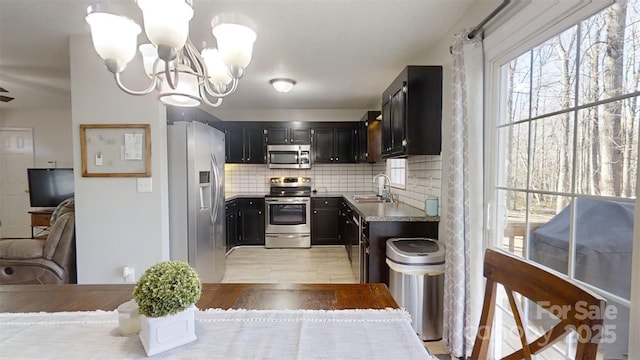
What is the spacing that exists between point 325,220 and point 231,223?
1.57m

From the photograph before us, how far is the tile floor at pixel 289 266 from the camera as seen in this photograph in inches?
137

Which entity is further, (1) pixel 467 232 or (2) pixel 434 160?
(2) pixel 434 160

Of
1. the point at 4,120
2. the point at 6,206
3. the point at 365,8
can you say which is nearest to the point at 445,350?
the point at 365,8

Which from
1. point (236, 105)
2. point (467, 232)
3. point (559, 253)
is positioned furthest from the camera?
point (236, 105)

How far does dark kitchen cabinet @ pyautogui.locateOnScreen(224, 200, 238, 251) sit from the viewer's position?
4579 millimetres

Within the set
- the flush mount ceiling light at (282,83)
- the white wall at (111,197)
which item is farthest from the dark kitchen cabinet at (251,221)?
the white wall at (111,197)

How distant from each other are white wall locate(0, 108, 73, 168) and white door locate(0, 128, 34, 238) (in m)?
0.11

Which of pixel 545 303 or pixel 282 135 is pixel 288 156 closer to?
pixel 282 135

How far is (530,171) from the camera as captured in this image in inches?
59.7

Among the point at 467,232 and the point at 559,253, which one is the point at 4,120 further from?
the point at 559,253

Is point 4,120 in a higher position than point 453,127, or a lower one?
higher

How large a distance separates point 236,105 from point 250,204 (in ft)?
5.58

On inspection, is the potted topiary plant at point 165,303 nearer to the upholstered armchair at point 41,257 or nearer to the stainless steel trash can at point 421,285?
the stainless steel trash can at point 421,285

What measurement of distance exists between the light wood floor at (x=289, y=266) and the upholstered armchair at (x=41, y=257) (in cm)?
156
